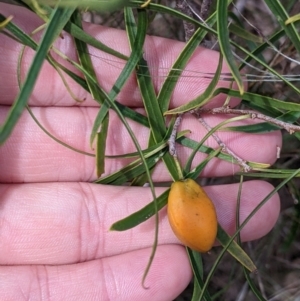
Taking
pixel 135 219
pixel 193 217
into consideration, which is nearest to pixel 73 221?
pixel 135 219

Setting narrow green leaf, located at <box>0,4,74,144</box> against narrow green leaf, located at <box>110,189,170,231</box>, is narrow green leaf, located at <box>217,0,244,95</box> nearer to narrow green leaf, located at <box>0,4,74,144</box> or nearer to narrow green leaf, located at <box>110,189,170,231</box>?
narrow green leaf, located at <box>0,4,74,144</box>

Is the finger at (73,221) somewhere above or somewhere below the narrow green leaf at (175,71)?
below

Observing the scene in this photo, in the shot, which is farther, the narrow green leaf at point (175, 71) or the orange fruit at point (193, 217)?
the narrow green leaf at point (175, 71)

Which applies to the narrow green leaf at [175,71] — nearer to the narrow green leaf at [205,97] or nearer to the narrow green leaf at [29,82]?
the narrow green leaf at [205,97]

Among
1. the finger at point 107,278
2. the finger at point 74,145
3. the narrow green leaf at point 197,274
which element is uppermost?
the finger at point 74,145

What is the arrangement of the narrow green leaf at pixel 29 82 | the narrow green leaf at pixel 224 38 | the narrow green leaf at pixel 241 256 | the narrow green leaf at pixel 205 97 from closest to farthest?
the narrow green leaf at pixel 29 82 → the narrow green leaf at pixel 224 38 → the narrow green leaf at pixel 205 97 → the narrow green leaf at pixel 241 256

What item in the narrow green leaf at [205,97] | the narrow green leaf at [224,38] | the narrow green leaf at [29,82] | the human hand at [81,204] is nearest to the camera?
the narrow green leaf at [29,82]

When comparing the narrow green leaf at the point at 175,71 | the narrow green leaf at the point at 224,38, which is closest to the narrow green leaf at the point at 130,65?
the narrow green leaf at the point at 175,71

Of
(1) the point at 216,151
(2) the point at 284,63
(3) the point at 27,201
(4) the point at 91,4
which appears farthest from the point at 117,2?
(2) the point at 284,63
